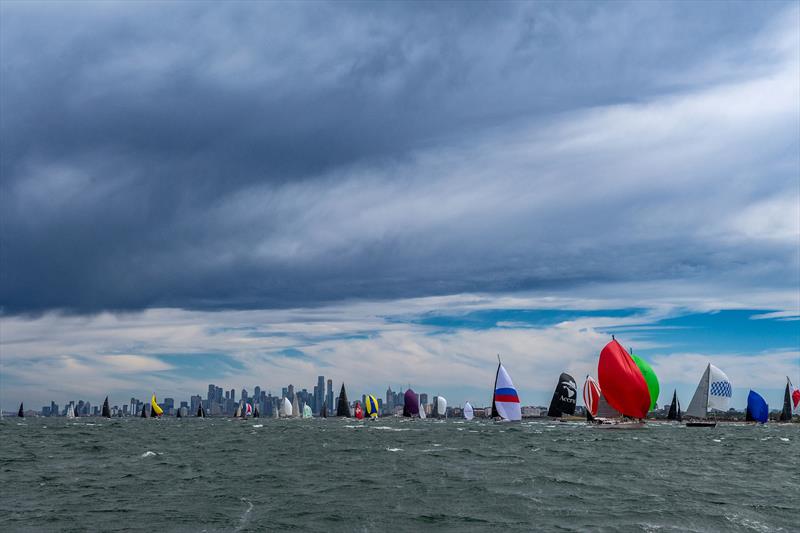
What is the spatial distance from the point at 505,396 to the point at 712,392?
154ft

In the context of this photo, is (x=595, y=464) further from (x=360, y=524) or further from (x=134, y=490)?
(x=134, y=490)

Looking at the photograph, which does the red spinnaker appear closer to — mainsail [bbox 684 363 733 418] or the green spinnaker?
the green spinnaker

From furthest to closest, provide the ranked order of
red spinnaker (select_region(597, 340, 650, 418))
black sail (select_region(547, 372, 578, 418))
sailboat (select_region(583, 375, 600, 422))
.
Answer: black sail (select_region(547, 372, 578, 418)), sailboat (select_region(583, 375, 600, 422)), red spinnaker (select_region(597, 340, 650, 418))

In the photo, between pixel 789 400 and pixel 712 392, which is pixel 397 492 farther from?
pixel 789 400

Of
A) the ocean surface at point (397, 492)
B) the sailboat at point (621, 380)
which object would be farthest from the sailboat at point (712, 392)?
the ocean surface at point (397, 492)

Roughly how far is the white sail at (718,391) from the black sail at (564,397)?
27669mm

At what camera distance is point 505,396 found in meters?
122

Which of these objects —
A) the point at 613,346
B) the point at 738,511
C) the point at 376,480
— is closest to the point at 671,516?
the point at 738,511

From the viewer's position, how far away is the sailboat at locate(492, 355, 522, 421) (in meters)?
119

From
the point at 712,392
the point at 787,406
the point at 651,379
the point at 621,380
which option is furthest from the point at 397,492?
the point at 787,406

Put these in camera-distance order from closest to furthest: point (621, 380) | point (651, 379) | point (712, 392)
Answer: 1. point (621, 380)
2. point (651, 379)
3. point (712, 392)

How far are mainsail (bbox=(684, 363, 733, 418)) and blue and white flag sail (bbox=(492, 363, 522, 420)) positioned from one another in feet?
139

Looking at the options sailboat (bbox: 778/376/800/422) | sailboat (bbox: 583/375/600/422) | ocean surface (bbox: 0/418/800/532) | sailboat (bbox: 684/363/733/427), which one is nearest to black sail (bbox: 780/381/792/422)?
sailboat (bbox: 778/376/800/422)

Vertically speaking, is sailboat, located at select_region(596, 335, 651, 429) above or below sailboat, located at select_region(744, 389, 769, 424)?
above
